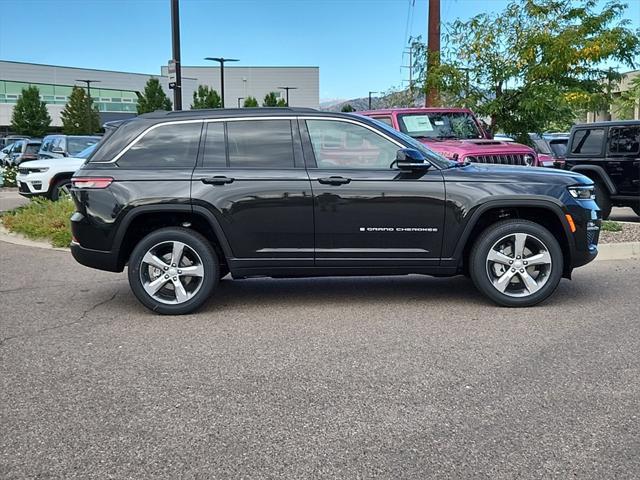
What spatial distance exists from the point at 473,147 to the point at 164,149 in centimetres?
515

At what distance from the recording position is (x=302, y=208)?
5879 millimetres

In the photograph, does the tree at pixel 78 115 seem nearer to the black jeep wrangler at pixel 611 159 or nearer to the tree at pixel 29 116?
the tree at pixel 29 116

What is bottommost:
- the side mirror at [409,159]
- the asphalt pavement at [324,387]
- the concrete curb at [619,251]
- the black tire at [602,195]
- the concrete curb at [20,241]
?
the asphalt pavement at [324,387]

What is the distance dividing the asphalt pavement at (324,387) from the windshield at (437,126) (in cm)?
455

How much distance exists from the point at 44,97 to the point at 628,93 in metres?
76.2

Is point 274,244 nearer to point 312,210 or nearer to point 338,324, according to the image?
point 312,210

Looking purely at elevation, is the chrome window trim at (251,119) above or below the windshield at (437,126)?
below

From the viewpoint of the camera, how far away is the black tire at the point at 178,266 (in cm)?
591

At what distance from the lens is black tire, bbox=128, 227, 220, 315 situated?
233 inches

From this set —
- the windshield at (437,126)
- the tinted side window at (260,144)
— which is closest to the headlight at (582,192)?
the tinted side window at (260,144)

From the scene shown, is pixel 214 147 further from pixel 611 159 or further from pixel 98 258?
pixel 611 159

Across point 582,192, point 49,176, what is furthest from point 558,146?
point 582,192

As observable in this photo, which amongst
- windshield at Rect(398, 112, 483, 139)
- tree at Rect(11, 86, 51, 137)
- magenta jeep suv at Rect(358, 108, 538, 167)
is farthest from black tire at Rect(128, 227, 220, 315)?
tree at Rect(11, 86, 51, 137)

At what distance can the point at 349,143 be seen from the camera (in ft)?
20.0
